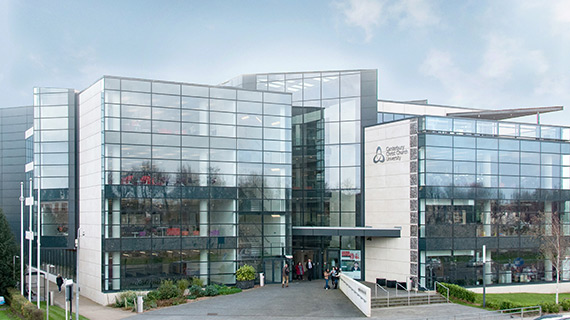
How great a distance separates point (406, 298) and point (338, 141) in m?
13.3

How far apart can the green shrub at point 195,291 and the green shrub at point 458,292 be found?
14.6 metres

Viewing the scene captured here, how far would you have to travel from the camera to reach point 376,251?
37.6m

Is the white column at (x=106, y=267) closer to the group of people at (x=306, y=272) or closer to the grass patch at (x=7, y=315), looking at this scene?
the grass patch at (x=7, y=315)

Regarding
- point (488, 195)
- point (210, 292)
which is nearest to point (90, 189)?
point (210, 292)

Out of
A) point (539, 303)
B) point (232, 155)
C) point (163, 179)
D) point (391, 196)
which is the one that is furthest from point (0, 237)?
point (539, 303)

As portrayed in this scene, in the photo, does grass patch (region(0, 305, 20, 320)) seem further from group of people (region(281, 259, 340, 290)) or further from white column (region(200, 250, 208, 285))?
group of people (region(281, 259, 340, 290))

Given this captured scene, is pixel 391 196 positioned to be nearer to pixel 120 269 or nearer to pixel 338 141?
pixel 338 141

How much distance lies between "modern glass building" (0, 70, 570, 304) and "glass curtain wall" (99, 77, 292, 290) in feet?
0.28

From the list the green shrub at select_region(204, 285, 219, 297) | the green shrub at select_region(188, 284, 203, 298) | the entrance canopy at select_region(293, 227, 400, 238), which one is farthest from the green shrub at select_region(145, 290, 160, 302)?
the entrance canopy at select_region(293, 227, 400, 238)

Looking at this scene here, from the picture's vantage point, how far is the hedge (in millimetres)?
26545

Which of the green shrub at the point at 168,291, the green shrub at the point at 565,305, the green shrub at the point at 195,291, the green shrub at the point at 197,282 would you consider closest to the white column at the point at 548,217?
the green shrub at the point at 565,305

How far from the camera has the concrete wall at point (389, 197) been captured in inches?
1400

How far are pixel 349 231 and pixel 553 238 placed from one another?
1406cm

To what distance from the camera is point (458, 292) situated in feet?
105
